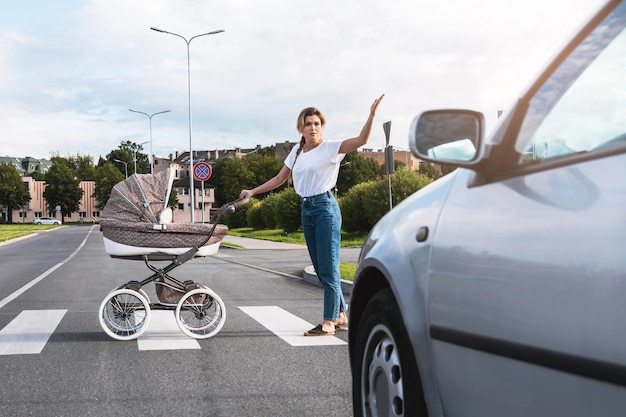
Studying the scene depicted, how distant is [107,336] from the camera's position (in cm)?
707

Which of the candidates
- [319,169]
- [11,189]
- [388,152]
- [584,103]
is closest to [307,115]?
[319,169]

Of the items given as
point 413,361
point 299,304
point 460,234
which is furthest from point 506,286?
point 299,304

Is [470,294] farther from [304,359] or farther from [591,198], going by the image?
[304,359]

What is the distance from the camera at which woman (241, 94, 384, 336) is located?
6648 mm

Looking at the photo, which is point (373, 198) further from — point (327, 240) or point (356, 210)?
point (327, 240)

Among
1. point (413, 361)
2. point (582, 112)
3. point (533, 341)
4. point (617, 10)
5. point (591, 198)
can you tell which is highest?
point (617, 10)

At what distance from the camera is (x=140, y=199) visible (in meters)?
6.74

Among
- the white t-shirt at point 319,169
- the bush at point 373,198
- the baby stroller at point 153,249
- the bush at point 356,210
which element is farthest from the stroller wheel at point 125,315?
the bush at point 356,210

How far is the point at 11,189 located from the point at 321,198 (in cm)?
11759

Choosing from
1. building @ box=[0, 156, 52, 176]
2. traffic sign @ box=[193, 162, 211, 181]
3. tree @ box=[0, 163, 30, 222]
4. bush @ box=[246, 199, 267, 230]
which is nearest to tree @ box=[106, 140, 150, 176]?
tree @ box=[0, 163, 30, 222]

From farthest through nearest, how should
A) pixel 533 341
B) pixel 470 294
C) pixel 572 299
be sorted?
pixel 470 294 < pixel 533 341 < pixel 572 299

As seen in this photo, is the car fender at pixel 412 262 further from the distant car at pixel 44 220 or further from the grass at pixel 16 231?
the distant car at pixel 44 220

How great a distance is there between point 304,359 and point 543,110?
3.99 m

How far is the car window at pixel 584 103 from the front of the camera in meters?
1.97
